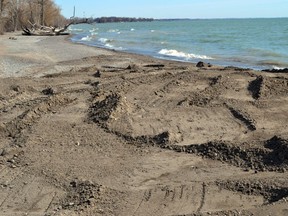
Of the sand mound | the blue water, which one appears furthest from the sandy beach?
the blue water

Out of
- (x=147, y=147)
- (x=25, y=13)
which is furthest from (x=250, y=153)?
(x=25, y=13)

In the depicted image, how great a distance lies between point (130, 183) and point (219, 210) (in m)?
1.45

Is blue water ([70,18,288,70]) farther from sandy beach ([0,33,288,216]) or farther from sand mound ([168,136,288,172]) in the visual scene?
sand mound ([168,136,288,172])

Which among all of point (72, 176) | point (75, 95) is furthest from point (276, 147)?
point (75, 95)

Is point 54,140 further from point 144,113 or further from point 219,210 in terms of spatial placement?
point 219,210

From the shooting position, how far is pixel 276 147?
276 inches

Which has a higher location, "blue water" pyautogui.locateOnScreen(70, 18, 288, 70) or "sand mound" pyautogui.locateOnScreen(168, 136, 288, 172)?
"sand mound" pyautogui.locateOnScreen(168, 136, 288, 172)

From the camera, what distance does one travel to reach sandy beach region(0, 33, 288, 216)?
17.9 ft

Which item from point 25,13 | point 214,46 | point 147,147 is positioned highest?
point 25,13

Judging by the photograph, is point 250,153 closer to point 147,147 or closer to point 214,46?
point 147,147

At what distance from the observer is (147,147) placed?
7500 millimetres

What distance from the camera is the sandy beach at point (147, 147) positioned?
5.45 meters

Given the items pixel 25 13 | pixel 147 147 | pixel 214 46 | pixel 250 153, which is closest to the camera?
pixel 250 153

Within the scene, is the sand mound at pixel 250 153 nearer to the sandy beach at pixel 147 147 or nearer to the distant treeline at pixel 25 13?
the sandy beach at pixel 147 147
